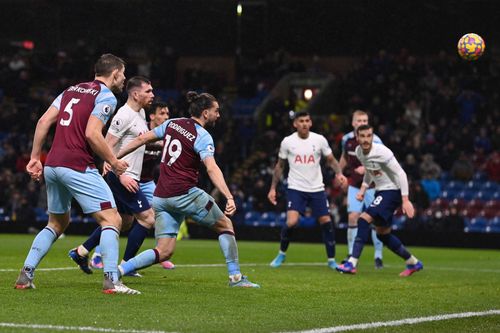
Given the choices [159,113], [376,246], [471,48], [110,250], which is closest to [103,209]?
[110,250]

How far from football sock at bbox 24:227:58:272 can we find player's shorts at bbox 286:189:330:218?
242 inches

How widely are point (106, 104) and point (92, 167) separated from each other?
2.10 feet

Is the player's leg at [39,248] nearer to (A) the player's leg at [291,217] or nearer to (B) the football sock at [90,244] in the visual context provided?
(B) the football sock at [90,244]

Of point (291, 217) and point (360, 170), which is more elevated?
point (360, 170)

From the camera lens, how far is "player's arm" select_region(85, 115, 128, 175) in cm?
927

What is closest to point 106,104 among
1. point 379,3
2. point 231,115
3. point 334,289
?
point 334,289

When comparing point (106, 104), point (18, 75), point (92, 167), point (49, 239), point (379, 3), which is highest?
point (379, 3)

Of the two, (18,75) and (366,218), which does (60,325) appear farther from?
(18,75)

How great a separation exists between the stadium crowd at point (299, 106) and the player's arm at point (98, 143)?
56.5 feet

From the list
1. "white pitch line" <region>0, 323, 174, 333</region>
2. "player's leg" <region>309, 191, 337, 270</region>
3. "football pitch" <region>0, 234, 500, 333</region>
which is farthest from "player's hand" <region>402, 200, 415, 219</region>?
"white pitch line" <region>0, 323, 174, 333</region>

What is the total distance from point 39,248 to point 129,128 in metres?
2.96

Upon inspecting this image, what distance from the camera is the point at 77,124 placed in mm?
9523

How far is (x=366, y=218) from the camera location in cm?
1403

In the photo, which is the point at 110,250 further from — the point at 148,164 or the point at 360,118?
the point at 360,118
